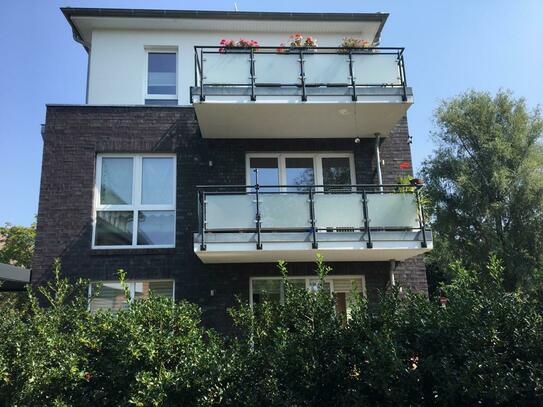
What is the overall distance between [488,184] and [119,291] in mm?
17880

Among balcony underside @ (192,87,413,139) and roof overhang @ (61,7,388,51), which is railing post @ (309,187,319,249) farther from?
roof overhang @ (61,7,388,51)

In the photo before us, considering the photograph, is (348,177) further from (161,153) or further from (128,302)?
(128,302)

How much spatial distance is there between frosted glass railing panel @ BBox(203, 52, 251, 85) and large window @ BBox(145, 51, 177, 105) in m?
2.09

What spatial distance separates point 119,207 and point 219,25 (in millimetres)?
5355

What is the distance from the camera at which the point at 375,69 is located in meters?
10.3

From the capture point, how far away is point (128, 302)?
6281mm

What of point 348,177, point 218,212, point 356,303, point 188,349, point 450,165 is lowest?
point 188,349

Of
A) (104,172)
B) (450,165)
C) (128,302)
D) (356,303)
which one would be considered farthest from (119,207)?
(450,165)

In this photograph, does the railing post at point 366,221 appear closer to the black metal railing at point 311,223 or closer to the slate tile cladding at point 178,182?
the black metal railing at point 311,223

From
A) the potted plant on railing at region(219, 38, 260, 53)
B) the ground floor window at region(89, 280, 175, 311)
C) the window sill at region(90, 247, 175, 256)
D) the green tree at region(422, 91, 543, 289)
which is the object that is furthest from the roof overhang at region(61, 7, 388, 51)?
the green tree at region(422, 91, 543, 289)

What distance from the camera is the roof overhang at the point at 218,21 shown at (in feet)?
38.6

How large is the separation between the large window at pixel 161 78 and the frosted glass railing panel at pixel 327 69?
352 centimetres

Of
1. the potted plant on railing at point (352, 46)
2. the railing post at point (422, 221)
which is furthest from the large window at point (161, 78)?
the railing post at point (422, 221)

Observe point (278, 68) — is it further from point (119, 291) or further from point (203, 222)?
point (119, 291)
